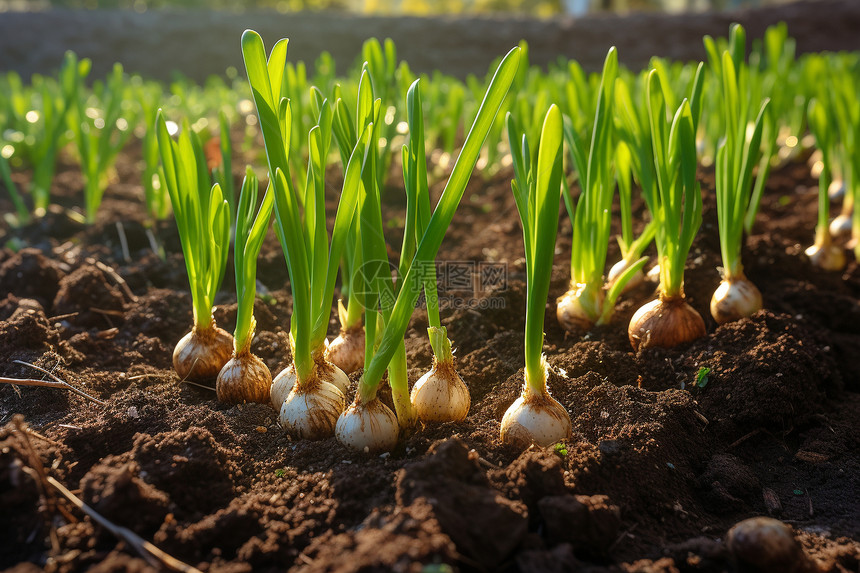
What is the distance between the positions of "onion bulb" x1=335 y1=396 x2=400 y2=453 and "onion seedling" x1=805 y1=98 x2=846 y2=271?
179cm

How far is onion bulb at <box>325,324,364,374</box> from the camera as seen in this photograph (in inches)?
55.1

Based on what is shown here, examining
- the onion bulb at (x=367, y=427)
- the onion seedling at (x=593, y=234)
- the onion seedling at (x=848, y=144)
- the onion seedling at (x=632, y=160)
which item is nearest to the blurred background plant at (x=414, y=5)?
the onion seedling at (x=848, y=144)

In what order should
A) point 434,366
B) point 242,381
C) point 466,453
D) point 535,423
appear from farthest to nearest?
point 242,381 → point 434,366 → point 535,423 → point 466,453

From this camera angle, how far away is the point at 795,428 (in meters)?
1.34

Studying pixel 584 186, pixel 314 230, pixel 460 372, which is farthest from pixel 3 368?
pixel 584 186

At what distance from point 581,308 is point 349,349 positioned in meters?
0.62

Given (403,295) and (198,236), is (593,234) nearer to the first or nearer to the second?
(403,295)

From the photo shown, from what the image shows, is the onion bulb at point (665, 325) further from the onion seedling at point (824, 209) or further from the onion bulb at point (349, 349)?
the onion seedling at point (824, 209)

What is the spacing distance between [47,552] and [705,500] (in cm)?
107

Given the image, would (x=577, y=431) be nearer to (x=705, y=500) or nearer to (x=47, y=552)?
(x=705, y=500)

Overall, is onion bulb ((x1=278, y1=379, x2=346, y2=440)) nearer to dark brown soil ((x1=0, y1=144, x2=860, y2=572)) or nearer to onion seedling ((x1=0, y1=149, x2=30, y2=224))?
dark brown soil ((x1=0, y1=144, x2=860, y2=572))

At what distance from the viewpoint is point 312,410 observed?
1.14 meters

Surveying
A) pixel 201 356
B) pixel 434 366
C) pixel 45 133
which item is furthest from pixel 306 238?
pixel 45 133

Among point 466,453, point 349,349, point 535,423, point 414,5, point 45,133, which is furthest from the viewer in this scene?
point 414,5
